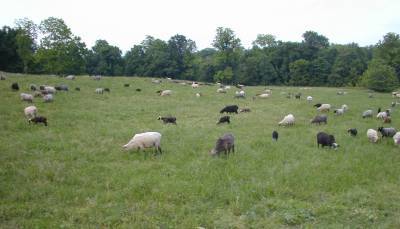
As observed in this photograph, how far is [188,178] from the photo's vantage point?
12.4 m

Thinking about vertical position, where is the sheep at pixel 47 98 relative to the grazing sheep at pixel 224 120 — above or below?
above

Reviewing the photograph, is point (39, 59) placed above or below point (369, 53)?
below

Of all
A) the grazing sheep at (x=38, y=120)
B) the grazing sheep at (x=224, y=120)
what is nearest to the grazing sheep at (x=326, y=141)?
the grazing sheep at (x=224, y=120)

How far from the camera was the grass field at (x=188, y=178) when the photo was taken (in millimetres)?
9547

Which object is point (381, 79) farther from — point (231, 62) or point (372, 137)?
point (372, 137)

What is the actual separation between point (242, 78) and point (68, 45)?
46538mm

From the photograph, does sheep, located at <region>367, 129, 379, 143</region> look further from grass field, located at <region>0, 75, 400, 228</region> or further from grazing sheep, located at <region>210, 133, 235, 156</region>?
grazing sheep, located at <region>210, 133, 235, 156</region>

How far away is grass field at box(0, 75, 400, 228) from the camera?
31.3ft

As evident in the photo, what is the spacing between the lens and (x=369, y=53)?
11538cm

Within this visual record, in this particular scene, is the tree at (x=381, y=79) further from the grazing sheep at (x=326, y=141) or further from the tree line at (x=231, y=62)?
the grazing sheep at (x=326, y=141)

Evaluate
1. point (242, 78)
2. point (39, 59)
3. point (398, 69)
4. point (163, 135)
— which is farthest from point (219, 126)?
point (398, 69)

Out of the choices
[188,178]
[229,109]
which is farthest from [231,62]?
[188,178]

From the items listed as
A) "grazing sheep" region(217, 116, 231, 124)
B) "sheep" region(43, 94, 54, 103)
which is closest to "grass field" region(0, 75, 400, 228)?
"grazing sheep" region(217, 116, 231, 124)

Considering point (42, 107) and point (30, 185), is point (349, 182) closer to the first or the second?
point (30, 185)
